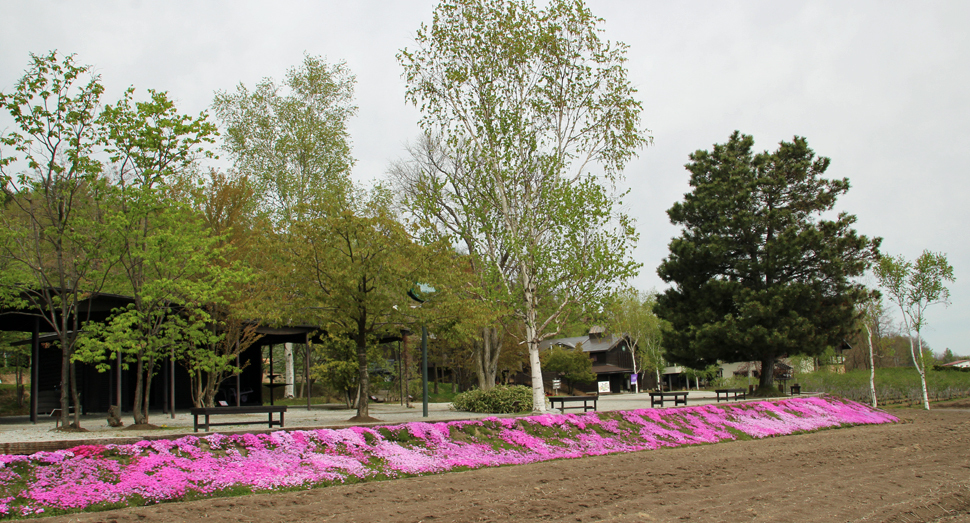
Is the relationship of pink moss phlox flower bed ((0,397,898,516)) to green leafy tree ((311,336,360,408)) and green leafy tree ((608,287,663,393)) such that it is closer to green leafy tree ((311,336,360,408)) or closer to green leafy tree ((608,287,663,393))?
green leafy tree ((311,336,360,408))

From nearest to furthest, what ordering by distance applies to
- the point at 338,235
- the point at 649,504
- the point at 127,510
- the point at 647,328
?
the point at 127,510
the point at 649,504
the point at 338,235
the point at 647,328

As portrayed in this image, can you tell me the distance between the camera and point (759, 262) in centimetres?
2892

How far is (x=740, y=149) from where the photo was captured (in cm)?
3141

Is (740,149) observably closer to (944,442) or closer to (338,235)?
(944,442)

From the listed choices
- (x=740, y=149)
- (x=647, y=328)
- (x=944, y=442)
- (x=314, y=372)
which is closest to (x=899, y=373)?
(x=740, y=149)

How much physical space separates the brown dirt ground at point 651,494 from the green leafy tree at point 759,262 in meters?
15.0

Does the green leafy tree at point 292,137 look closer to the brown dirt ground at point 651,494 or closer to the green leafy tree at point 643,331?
the brown dirt ground at point 651,494

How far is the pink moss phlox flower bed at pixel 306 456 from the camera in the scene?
7992 mm

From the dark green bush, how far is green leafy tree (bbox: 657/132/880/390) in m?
12.3

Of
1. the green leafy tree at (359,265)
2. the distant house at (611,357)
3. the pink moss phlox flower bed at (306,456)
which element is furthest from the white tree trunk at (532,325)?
the distant house at (611,357)

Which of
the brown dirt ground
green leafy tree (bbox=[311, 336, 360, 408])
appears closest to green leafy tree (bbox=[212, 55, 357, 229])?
green leafy tree (bbox=[311, 336, 360, 408])

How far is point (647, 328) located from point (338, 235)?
42.1 meters

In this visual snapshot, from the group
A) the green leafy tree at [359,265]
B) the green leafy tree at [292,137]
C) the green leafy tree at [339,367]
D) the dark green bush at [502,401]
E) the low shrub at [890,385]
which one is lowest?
the low shrub at [890,385]

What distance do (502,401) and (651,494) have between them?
1062 cm
